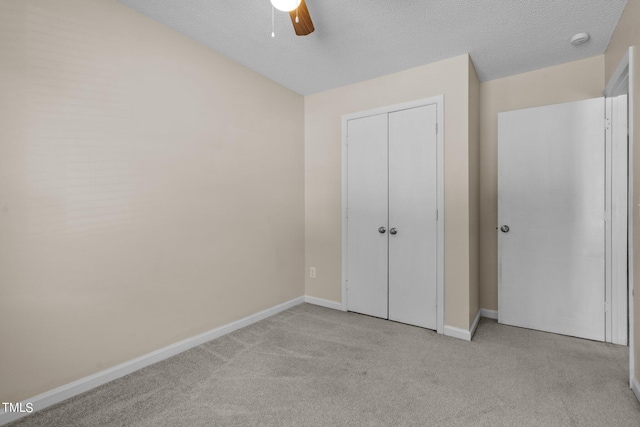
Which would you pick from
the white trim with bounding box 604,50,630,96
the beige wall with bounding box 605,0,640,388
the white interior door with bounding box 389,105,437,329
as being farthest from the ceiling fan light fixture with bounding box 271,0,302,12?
the white trim with bounding box 604,50,630,96

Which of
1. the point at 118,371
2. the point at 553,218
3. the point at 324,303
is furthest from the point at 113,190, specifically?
the point at 553,218

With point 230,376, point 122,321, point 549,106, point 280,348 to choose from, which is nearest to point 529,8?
point 549,106

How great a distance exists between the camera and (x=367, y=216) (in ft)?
10.4

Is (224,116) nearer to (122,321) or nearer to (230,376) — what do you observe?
(122,321)

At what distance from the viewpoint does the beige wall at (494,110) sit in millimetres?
2799

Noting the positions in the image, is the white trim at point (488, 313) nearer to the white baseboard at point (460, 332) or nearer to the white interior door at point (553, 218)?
the white interior door at point (553, 218)

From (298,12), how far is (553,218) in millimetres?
2744

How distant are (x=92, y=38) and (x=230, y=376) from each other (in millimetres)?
2345

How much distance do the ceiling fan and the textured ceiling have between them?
40 centimetres

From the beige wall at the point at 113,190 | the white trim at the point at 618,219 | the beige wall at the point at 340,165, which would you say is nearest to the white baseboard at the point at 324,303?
the beige wall at the point at 340,165

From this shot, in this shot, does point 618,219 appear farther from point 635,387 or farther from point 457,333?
point 457,333

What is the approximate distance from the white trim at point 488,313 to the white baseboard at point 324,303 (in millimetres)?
1466

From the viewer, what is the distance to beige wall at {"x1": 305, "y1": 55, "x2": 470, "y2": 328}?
2.63 metres

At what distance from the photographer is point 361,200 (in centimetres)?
321
